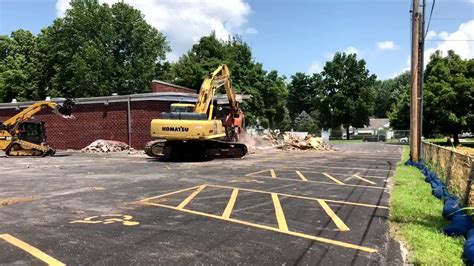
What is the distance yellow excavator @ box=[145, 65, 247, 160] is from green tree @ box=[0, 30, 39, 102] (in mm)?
47226

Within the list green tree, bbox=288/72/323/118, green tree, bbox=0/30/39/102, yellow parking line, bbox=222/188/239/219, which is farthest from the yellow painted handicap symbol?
green tree, bbox=288/72/323/118

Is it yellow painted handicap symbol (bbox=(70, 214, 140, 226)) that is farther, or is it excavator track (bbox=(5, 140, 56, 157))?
excavator track (bbox=(5, 140, 56, 157))

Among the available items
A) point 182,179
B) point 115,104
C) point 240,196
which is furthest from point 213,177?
point 115,104

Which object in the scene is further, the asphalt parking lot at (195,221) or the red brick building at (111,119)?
the red brick building at (111,119)

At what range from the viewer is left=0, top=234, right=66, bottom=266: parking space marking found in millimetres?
5973

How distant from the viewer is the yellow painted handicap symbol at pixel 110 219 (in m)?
8.32

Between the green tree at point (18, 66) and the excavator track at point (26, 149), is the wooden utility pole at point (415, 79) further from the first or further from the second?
the green tree at point (18, 66)

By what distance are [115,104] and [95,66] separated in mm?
27227

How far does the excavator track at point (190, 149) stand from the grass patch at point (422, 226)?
1260 cm

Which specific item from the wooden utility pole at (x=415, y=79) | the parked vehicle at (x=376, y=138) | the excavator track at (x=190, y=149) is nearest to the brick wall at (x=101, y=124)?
the excavator track at (x=190, y=149)

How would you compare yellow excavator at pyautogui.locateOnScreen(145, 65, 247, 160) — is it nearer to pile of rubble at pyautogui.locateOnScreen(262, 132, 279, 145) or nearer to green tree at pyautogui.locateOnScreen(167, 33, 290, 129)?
pile of rubble at pyautogui.locateOnScreen(262, 132, 279, 145)

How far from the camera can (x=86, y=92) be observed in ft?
190

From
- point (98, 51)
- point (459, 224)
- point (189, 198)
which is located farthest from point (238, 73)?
point (459, 224)

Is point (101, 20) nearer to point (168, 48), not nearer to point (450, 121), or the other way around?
point (168, 48)
